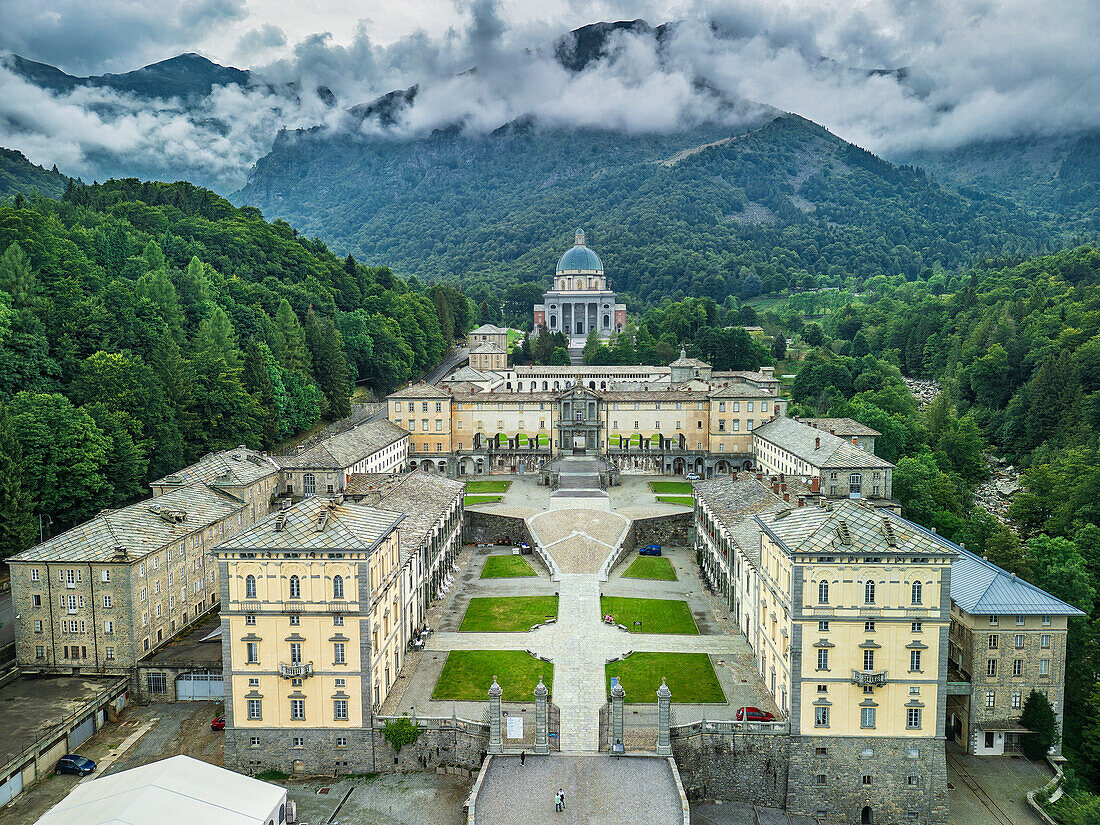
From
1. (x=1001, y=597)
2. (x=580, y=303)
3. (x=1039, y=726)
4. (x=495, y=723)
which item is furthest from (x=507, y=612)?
(x=580, y=303)

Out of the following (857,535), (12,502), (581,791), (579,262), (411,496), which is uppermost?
(579,262)

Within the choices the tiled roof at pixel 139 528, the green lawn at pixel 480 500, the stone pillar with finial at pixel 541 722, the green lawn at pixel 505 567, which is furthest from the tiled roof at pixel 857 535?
the green lawn at pixel 480 500

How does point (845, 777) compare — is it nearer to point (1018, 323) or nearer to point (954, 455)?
point (954, 455)

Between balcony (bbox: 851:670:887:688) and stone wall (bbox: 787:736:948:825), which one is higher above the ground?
balcony (bbox: 851:670:887:688)

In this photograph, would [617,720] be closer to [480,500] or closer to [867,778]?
[867,778]

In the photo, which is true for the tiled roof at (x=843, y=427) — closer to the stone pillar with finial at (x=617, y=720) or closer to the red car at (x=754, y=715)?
the red car at (x=754, y=715)

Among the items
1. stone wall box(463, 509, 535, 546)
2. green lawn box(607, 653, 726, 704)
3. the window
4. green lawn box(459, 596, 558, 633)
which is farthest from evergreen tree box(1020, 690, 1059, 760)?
the window

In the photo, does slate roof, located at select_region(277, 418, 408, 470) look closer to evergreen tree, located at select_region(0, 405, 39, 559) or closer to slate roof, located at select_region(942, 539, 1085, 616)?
evergreen tree, located at select_region(0, 405, 39, 559)
